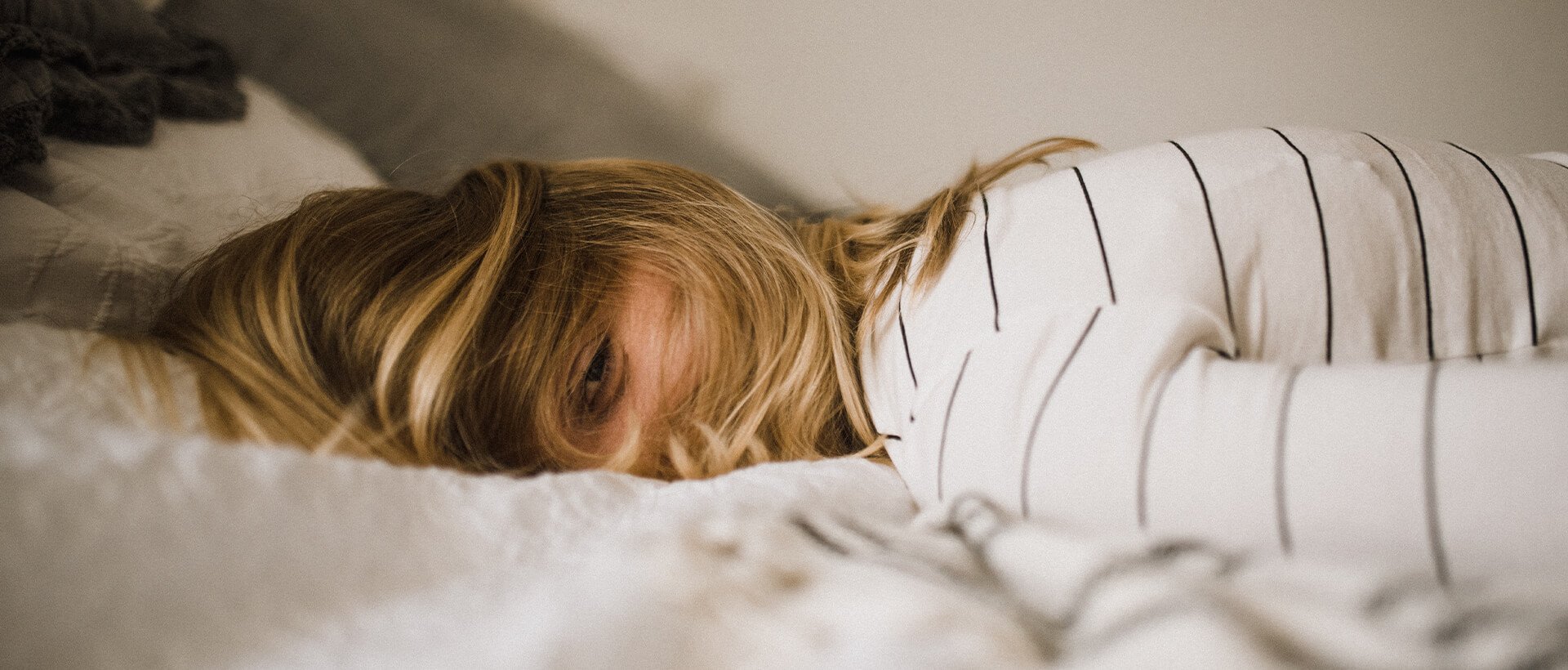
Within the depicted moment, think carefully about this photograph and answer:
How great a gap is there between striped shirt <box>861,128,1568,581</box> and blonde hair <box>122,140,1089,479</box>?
0.07 meters

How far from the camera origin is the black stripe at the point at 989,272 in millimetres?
465

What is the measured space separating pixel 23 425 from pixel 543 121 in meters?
0.70

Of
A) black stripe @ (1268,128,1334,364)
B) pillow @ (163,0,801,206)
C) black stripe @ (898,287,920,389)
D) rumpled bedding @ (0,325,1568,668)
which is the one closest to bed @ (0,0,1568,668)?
rumpled bedding @ (0,325,1568,668)

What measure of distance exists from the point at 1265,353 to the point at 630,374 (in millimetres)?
424

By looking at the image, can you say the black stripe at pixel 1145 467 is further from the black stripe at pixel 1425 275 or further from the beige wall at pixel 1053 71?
the beige wall at pixel 1053 71

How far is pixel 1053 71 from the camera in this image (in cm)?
88

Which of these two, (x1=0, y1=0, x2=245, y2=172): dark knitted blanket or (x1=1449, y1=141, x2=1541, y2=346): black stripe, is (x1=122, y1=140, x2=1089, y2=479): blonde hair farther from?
(x1=1449, y1=141, x2=1541, y2=346): black stripe

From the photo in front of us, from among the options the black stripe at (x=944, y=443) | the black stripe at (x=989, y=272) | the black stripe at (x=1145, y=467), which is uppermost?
the black stripe at (x=989, y=272)

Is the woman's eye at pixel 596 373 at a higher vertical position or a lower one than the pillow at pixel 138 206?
lower

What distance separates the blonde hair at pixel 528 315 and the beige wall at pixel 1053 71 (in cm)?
29

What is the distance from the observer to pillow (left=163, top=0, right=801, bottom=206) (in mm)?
907

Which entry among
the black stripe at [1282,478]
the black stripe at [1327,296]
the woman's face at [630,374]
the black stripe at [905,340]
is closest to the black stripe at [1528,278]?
the black stripe at [1327,296]

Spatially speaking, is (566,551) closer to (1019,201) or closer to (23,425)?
(23,425)

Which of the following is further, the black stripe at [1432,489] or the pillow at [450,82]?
the pillow at [450,82]
